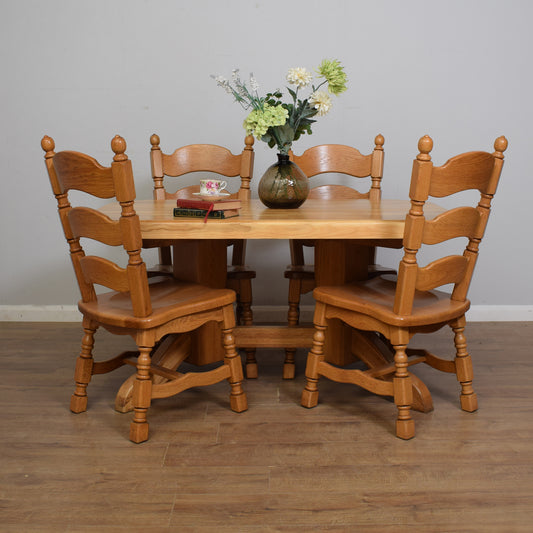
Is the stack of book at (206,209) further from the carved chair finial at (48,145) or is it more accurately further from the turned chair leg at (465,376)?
the turned chair leg at (465,376)

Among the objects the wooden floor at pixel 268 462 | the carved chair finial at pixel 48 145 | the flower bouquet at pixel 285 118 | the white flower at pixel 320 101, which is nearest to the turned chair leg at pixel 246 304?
the wooden floor at pixel 268 462

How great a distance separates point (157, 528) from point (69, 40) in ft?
8.69

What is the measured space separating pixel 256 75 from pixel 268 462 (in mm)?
2158

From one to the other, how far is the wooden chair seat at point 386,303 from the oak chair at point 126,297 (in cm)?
40

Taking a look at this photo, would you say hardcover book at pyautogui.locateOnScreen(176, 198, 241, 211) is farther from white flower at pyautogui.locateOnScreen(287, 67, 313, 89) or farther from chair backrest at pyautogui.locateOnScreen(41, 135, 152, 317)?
white flower at pyautogui.locateOnScreen(287, 67, 313, 89)

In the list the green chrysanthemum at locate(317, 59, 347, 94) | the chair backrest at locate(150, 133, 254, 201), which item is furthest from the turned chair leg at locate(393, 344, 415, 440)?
the chair backrest at locate(150, 133, 254, 201)

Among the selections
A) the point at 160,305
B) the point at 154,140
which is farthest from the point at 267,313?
the point at 160,305

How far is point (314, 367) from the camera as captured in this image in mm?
2287

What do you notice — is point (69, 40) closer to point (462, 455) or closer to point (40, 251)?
point (40, 251)

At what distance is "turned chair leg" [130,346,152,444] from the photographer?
203cm

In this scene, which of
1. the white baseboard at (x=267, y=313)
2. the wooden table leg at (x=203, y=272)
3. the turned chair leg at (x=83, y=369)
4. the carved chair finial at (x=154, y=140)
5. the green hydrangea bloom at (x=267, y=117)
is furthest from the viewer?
the white baseboard at (x=267, y=313)

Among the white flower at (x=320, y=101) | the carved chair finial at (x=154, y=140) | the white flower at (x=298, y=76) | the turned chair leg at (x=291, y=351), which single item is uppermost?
the white flower at (x=298, y=76)

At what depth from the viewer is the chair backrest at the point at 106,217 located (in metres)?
1.86

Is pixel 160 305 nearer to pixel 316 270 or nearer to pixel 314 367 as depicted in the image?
pixel 314 367
